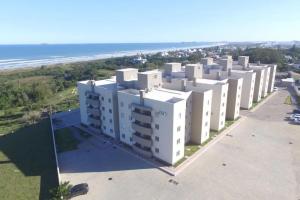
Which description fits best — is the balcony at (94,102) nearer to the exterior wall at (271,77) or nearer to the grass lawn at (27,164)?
the grass lawn at (27,164)

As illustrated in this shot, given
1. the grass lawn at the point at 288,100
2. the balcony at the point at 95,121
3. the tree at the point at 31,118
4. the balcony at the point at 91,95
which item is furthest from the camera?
the grass lawn at the point at 288,100

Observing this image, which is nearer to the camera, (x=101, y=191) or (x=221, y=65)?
(x=101, y=191)

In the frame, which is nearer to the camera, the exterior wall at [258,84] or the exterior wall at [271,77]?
the exterior wall at [258,84]

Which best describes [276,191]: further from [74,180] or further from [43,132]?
[43,132]

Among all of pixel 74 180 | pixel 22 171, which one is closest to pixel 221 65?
pixel 74 180

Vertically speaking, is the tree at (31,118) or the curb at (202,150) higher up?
the tree at (31,118)

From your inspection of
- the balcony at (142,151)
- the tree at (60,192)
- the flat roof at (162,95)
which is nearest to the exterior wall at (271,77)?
the flat roof at (162,95)
